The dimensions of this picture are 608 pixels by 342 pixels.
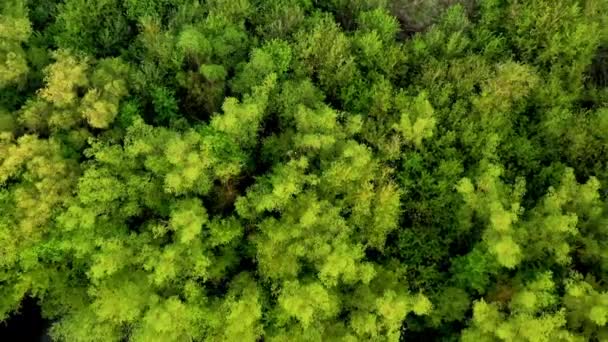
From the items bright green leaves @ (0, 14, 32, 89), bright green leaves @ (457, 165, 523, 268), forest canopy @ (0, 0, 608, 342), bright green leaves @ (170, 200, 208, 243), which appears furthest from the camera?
bright green leaves @ (0, 14, 32, 89)

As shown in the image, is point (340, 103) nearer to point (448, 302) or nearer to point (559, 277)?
point (448, 302)

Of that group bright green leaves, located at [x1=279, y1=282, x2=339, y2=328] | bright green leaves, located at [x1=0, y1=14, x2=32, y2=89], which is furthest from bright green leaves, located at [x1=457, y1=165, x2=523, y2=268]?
bright green leaves, located at [x1=0, y1=14, x2=32, y2=89]

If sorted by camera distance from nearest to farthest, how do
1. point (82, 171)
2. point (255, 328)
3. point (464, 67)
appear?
point (255, 328), point (82, 171), point (464, 67)

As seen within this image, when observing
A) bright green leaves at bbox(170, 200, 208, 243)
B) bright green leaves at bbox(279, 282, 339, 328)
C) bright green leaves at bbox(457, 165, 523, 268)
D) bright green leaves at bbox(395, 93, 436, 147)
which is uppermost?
bright green leaves at bbox(395, 93, 436, 147)

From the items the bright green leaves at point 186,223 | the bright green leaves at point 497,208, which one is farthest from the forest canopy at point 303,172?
the bright green leaves at point 186,223

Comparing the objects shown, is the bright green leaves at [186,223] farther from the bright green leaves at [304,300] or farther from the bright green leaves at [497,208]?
the bright green leaves at [497,208]

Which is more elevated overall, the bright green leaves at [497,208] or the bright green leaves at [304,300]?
the bright green leaves at [497,208]

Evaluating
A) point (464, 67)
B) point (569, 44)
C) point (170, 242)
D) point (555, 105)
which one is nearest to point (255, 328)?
point (170, 242)

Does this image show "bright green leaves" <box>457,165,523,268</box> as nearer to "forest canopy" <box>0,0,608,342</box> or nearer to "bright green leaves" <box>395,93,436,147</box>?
"forest canopy" <box>0,0,608,342</box>

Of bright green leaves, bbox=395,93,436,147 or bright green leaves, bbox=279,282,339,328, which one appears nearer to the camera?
bright green leaves, bbox=279,282,339,328
